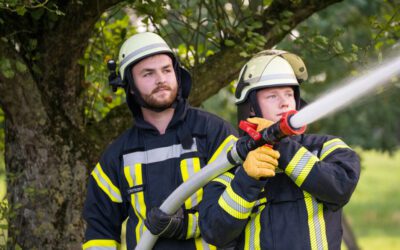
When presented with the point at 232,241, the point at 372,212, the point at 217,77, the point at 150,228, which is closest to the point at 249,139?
the point at 232,241

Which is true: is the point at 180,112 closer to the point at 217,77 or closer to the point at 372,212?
the point at 217,77

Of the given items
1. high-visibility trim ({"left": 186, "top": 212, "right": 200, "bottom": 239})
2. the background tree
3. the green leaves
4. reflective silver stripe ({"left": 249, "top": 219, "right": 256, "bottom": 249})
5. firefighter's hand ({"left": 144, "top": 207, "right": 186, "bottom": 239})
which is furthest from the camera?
the background tree

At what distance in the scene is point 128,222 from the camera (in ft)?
15.5

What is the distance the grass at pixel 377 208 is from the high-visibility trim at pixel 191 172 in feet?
59.9

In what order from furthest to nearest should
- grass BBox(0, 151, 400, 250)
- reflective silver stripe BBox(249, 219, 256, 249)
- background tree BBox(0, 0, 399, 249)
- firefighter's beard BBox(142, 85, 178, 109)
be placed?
1. grass BBox(0, 151, 400, 250)
2. background tree BBox(0, 0, 399, 249)
3. firefighter's beard BBox(142, 85, 178, 109)
4. reflective silver stripe BBox(249, 219, 256, 249)

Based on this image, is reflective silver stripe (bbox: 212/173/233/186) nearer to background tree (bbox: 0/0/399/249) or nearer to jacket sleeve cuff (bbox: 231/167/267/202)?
jacket sleeve cuff (bbox: 231/167/267/202)

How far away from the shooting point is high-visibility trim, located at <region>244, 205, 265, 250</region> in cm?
402

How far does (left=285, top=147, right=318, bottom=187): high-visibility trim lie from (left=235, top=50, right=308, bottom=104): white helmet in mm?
385

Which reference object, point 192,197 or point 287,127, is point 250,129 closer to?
point 287,127

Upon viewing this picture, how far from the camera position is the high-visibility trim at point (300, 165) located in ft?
12.7

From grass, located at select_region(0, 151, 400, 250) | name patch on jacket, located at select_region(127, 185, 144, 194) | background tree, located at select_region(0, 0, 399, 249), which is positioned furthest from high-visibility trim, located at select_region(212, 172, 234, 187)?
grass, located at select_region(0, 151, 400, 250)

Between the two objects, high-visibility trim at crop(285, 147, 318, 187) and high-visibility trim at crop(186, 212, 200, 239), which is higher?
high-visibility trim at crop(285, 147, 318, 187)

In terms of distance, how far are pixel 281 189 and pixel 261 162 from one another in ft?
1.03

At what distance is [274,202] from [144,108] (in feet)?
3.62
